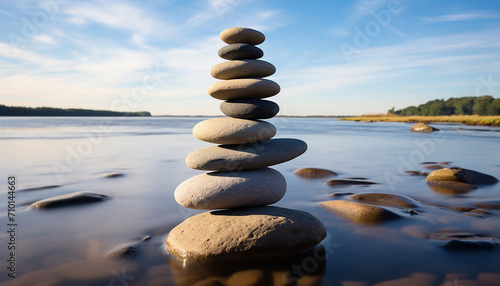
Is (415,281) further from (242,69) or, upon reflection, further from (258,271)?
(242,69)

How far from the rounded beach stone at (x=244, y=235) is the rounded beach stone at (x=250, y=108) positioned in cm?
170

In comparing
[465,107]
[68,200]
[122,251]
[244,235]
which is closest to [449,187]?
[244,235]

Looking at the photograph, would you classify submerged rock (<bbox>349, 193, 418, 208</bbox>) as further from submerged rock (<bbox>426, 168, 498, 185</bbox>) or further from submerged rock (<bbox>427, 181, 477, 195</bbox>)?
submerged rock (<bbox>426, 168, 498, 185</bbox>)

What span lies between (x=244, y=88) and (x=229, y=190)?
5.87 feet

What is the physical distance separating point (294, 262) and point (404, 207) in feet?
12.7

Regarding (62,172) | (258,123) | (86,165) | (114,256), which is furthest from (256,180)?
(86,165)

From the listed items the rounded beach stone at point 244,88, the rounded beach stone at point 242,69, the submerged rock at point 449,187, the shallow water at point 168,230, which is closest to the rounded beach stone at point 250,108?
the rounded beach stone at point 244,88

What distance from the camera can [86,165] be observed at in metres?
13.7

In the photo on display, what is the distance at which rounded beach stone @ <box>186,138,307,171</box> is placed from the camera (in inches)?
216

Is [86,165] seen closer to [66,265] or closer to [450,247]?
[66,265]

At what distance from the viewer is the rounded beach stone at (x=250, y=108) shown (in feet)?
18.9

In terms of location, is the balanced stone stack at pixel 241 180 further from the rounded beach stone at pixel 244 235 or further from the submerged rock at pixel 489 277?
the submerged rock at pixel 489 277

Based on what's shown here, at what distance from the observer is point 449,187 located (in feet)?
30.2

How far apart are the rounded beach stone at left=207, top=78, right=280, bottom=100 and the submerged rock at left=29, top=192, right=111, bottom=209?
14.1 feet
